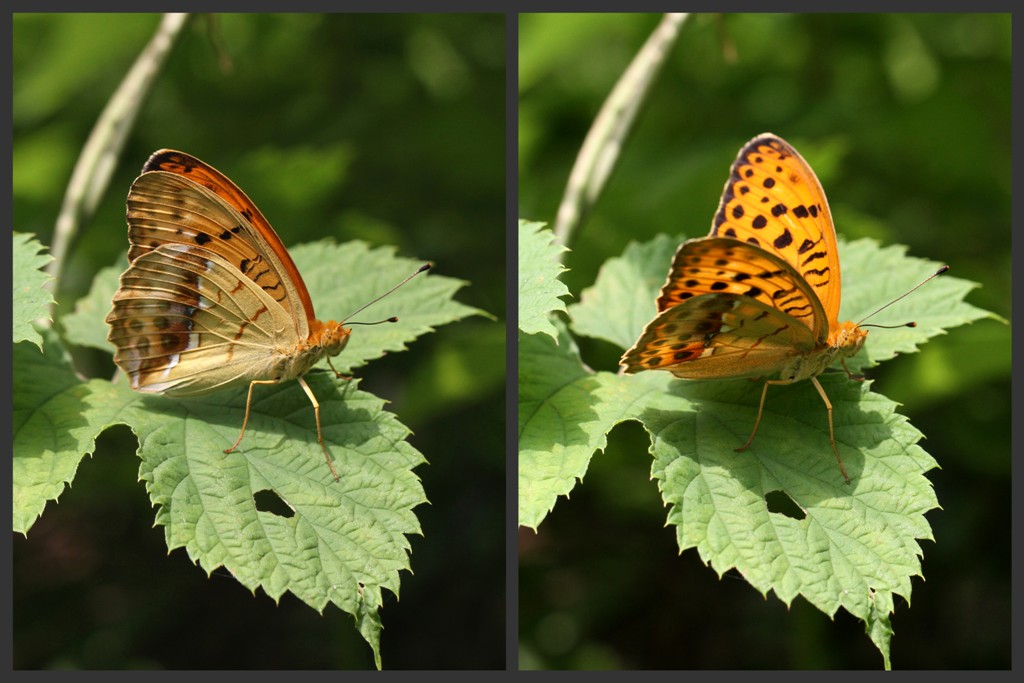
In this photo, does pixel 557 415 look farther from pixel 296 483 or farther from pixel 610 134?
pixel 610 134

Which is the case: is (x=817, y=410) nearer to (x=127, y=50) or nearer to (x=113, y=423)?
(x=113, y=423)

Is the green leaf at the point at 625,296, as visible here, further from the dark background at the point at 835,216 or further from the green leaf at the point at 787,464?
the dark background at the point at 835,216

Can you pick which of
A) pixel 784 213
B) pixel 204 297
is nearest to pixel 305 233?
pixel 204 297

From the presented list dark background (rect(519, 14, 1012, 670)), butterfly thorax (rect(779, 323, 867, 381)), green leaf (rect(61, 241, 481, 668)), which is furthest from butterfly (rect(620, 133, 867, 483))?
dark background (rect(519, 14, 1012, 670))

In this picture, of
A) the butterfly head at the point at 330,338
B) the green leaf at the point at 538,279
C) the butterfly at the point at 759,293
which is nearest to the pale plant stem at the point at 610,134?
the green leaf at the point at 538,279

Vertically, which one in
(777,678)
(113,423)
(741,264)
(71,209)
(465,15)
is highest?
(465,15)

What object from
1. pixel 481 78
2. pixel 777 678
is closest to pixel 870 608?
pixel 777 678

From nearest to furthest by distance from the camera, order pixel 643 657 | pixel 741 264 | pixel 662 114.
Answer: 1. pixel 741 264
2. pixel 643 657
3. pixel 662 114

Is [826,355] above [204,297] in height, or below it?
below
